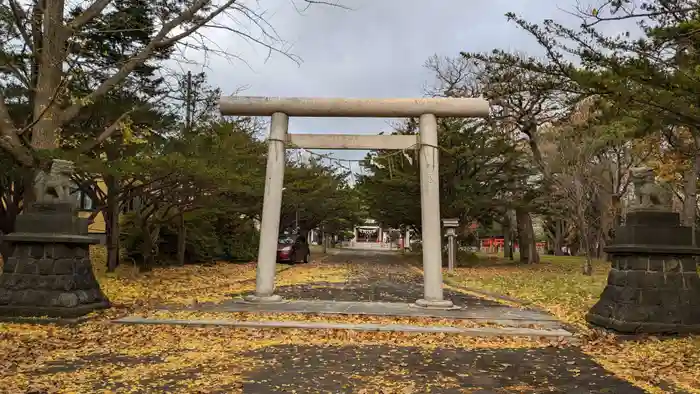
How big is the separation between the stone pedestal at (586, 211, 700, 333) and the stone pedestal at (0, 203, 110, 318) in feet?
27.3

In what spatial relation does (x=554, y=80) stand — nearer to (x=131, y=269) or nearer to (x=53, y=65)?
(x=53, y=65)

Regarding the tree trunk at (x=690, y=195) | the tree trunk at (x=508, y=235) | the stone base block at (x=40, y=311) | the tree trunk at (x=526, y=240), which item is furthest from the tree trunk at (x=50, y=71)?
the tree trunk at (x=508, y=235)

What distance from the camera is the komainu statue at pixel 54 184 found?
9203 mm

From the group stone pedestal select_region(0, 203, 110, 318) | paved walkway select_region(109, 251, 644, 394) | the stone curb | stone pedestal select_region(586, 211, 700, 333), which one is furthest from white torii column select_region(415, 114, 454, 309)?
stone pedestal select_region(0, 203, 110, 318)

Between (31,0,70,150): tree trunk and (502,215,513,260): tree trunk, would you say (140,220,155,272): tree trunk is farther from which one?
(502,215,513,260): tree trunk

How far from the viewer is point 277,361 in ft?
21.2

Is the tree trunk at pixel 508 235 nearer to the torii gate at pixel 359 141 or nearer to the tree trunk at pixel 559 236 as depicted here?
the tree trunk at pixel 559 236

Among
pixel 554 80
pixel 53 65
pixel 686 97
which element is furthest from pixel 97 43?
pixel 686 97

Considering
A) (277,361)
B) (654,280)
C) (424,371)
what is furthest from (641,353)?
(277,361)

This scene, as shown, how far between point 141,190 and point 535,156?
55.1 feet

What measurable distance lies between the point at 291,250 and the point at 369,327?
17535mm

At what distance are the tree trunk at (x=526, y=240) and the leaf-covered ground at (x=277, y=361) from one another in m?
19.9

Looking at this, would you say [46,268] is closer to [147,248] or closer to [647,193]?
[147,248]

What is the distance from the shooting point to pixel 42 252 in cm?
880
